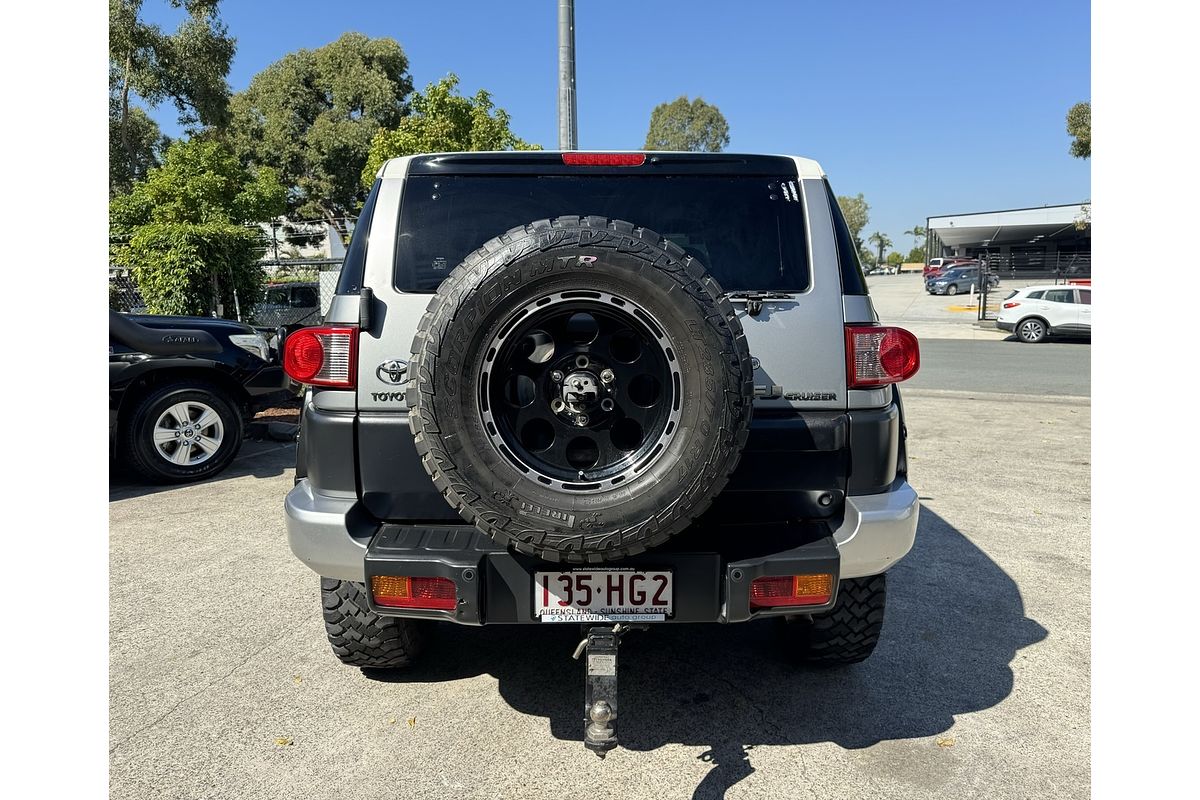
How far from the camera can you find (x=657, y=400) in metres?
2.24

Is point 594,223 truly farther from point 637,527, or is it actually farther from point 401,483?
point 401,483

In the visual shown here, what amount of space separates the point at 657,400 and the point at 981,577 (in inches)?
117

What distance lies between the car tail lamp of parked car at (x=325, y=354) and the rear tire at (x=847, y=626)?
1797mm

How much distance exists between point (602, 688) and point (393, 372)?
3.88ft

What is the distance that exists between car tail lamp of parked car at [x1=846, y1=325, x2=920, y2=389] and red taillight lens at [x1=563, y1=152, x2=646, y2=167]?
92 centimetres

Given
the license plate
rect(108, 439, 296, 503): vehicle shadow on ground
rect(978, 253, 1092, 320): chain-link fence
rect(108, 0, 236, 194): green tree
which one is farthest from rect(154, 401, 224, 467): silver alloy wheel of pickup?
rect(978, 253, 1092, 320): chain-link fence

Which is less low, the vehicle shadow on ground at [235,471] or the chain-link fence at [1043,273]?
the chain-link fence at [1043,273]

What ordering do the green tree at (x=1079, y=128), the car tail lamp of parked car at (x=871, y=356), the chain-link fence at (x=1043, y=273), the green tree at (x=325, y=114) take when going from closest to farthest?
the car tail lamp of parked car at (x=871, y=356) → the chain-link fence at (x=1043, y=273) → the green tree at (x=325, y=114) → the green tree at (x=1079, y=128)

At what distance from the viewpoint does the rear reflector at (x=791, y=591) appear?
7.64 ft

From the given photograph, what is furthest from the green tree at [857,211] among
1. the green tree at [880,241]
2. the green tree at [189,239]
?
the green tree at [189,239]

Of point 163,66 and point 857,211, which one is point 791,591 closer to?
point 163,66

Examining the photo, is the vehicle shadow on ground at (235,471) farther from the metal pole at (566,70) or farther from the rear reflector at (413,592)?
the rear reflector at (413,592)

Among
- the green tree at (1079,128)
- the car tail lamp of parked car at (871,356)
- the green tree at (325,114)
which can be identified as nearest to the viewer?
the car tail lamp of parked car at (871,356)

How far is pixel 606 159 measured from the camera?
8.70 ft
